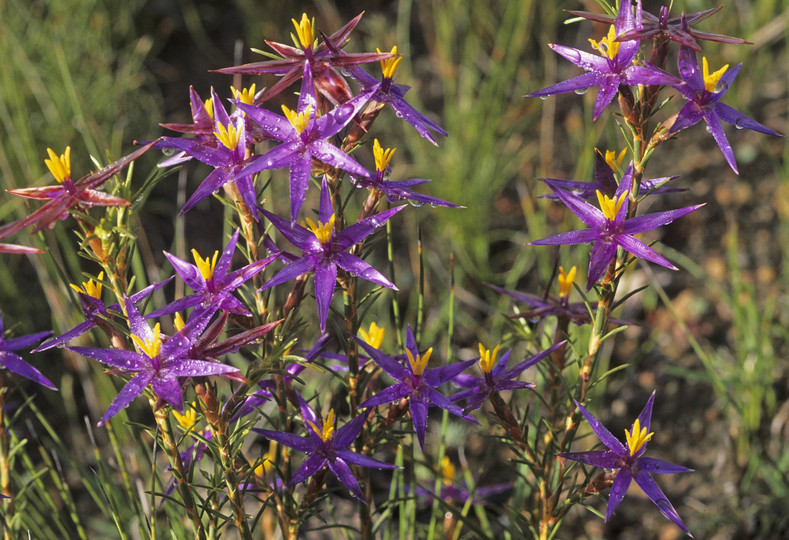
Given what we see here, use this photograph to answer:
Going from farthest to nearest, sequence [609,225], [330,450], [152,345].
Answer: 1. [330,450]
2. [609,225]
3. [152,345]

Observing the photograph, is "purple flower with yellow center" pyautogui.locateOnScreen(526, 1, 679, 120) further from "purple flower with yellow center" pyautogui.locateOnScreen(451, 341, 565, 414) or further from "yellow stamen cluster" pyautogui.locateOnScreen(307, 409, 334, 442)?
"yellow stamen cluster" pyautogui.locateOnScreen(307, 409, 334, 442)

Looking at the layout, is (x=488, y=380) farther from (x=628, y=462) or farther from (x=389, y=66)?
(x=389, y=66)

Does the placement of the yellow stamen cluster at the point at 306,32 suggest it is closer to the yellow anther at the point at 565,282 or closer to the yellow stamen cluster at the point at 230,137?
the yellow stamen cluster at the point at 230,137

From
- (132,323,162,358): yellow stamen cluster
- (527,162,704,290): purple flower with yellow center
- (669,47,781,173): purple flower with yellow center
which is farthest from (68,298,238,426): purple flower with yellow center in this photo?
(669,47,781,173): purple flower with yellow center

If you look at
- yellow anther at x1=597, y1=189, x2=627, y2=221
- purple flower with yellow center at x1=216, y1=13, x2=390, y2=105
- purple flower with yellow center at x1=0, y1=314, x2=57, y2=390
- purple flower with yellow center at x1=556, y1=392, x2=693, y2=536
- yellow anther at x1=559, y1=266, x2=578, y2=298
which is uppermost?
purple flower with yellow center at x1=216, y1=13, x2=390, y2=105

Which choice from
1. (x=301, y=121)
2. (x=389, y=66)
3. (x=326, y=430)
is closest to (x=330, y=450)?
(x=326, y=430)
